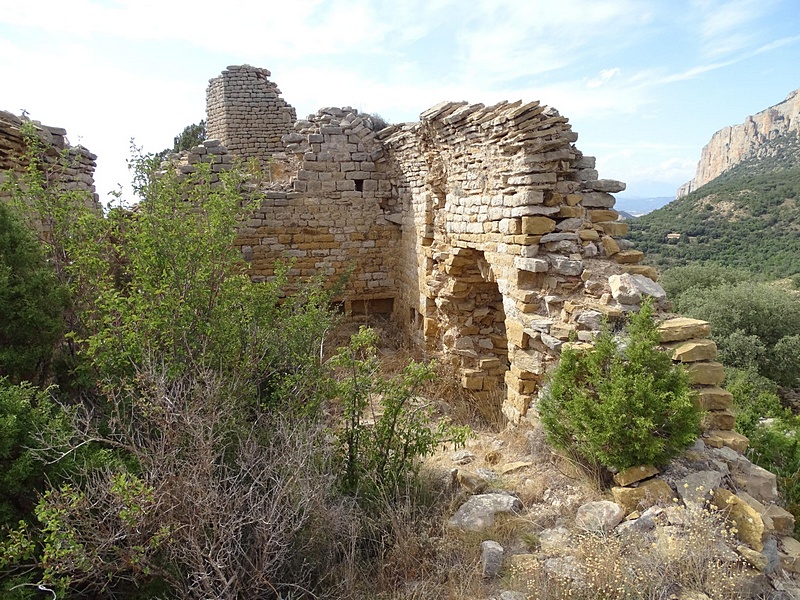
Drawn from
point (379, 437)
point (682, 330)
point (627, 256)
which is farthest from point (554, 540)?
point (627, 256)

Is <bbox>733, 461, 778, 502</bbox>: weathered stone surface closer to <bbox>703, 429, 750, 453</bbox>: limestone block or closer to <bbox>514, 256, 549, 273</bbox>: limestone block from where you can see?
<bbox>703, 429, 750, 453</bbox>: limestone block

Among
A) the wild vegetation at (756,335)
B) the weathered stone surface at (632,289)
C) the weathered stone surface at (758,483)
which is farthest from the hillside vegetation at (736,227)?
the weathered stone surface at (758,483)

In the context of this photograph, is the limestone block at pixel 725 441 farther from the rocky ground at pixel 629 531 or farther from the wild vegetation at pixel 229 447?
the wild vegetation at pixel 229 447

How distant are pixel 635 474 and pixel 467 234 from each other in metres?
3.65

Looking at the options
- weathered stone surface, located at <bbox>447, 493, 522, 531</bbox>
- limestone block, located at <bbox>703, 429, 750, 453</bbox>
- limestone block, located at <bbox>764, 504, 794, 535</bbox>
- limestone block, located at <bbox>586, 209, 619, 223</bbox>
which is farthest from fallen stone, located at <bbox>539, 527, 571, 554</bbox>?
limestone block, located at <bbox>586, 209, 619, 223</bbox>

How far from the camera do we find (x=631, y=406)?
3.42 metres

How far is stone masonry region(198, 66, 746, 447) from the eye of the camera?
4.88 metres

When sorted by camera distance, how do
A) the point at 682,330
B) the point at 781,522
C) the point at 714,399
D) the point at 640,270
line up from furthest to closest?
the point at 640,270
the point at 682,330
the point at 714,399
the point at 781,522

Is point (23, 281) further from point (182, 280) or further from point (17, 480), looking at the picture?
point (17, 480)

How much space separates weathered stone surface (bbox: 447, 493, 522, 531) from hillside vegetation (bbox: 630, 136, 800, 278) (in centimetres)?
2396

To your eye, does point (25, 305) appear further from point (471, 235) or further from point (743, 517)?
point (743, 517)

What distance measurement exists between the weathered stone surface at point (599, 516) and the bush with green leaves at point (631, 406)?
0.28m

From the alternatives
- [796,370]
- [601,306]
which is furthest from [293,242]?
[796,370]

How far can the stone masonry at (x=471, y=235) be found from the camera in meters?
4.88
